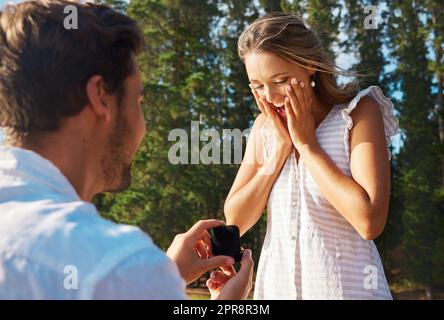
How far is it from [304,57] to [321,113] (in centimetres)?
22

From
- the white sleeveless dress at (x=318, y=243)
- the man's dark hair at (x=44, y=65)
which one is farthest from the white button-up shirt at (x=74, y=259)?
the white sleeveless dress at (x=318, y=243)

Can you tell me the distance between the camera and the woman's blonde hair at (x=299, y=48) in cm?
201

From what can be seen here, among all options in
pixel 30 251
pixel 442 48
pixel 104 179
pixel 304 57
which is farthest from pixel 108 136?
pixel 442 48

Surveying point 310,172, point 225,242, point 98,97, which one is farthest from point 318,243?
point 98,97

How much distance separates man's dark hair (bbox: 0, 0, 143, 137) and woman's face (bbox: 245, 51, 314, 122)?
0.96 m

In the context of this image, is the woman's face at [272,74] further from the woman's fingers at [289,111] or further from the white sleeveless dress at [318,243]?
the white sleeveless dress at [318,243]

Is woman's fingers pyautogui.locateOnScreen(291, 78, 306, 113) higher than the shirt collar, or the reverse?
woman's fingers pyautogui.locateOnScreen(291, 78, 306, 113)

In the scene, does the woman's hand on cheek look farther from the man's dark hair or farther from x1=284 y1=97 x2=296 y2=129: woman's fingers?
the man's dark hair

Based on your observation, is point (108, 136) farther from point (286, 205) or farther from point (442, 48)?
point (442, 48)

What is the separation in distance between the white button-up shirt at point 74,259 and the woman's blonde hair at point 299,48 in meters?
1.26

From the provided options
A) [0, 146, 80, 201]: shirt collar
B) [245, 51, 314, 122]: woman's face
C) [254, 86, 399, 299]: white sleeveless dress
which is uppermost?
[245, 51, 314, 122]: woman's face

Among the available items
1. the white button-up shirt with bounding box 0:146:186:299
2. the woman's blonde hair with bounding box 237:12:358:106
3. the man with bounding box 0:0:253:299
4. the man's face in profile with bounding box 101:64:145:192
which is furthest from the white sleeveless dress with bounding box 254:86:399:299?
the white button-up shirt with bounding box 0:146:186:299

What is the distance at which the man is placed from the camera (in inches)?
32.5

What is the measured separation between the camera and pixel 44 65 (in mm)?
1086
